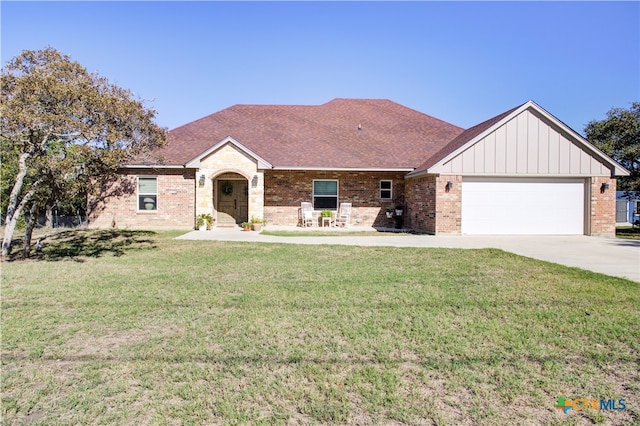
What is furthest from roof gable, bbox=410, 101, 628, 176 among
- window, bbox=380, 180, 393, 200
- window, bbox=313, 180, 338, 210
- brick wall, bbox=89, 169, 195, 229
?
brick wall, bbox=89, 169, 195, 229

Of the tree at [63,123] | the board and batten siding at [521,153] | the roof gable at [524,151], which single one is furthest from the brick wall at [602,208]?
the tree at [63,123]

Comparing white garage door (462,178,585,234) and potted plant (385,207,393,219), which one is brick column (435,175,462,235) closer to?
white garage door (462,178,585,234)

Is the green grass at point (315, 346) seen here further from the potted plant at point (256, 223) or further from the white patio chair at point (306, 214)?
the white patio chair at point (306, 214)

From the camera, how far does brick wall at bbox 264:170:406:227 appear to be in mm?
18812

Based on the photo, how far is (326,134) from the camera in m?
21.0

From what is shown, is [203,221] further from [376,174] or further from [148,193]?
[376,174]

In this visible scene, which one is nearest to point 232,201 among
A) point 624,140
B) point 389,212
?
point 389,212

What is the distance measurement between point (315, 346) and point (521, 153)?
14.3 m

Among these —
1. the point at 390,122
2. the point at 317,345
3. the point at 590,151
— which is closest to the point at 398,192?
the point at 390,122

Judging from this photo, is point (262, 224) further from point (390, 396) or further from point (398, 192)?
point (390, 396)

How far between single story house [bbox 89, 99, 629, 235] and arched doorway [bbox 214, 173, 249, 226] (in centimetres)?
5

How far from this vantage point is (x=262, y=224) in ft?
56.5

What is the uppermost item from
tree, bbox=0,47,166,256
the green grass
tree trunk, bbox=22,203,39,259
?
tree, bbox=0,47,166,256

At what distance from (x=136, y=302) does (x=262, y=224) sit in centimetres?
1149
